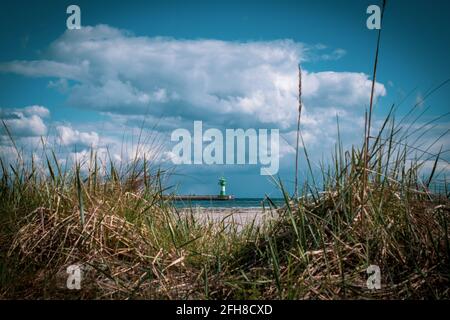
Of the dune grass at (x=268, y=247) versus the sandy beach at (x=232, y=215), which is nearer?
the dune grass at (x=268, y=247)

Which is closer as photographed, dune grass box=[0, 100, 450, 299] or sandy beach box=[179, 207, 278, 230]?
dune grass box=[0, 100, 450, 299]

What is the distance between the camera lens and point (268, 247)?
2.66m

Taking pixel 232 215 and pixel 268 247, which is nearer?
pixel 268 247

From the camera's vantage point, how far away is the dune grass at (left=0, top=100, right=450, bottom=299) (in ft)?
7.40

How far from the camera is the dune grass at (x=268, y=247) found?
2256mm

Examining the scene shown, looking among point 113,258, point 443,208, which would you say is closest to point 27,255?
point 113,258

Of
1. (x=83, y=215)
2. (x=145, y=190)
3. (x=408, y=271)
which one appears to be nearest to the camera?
(x=408, y=271)
